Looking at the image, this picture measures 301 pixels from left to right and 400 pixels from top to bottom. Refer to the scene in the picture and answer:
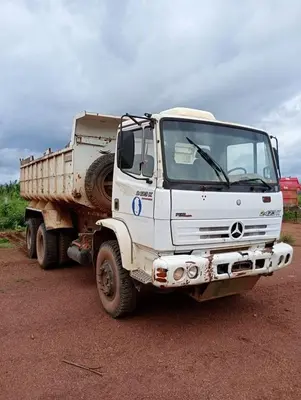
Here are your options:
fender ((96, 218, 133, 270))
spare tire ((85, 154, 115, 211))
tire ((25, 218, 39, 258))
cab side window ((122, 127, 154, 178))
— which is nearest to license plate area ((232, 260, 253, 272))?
fender ((96, 218, 133, 270))

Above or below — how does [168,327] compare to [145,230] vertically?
below

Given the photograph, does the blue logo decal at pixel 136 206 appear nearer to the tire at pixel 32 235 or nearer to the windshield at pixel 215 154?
the windshield at pixel 215 154

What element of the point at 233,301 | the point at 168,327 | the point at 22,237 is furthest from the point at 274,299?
the point at 22,237

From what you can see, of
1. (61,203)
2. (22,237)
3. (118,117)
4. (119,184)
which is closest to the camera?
(119,184)

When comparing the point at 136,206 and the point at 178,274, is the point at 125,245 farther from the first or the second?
the point at 178,274

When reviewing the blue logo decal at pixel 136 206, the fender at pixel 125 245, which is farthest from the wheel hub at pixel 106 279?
the blue logo decal at pixel 136 206

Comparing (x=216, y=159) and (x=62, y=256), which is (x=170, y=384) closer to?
(x=216, y=159)

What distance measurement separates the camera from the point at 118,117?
6.74 metres

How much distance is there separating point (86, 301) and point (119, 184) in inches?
78.3

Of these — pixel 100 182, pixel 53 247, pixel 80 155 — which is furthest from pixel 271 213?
pixel 53 247

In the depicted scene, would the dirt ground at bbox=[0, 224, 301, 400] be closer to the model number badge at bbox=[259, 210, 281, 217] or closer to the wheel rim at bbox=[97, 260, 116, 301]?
the wheel rim at bbox=[97, 260, 116, 301]

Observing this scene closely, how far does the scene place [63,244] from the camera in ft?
26.3

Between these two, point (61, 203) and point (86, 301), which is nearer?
point (86, 301)

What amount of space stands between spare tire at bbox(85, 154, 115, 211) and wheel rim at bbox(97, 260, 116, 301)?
3.71 feet
